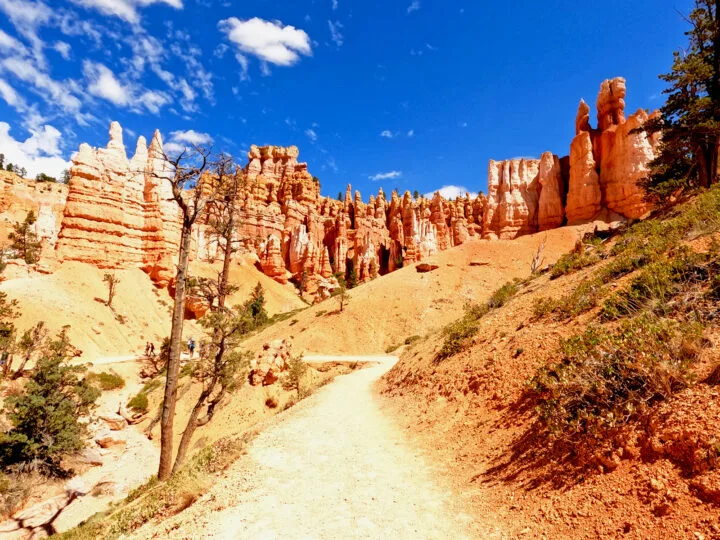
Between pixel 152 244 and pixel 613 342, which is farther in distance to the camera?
pixel 152 244

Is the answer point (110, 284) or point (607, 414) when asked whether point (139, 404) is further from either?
point (110, 284)

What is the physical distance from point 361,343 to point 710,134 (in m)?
26.3

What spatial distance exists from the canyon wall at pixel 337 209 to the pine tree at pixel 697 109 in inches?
137

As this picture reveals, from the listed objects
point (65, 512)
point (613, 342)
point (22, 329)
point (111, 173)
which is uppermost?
point (111, 173)

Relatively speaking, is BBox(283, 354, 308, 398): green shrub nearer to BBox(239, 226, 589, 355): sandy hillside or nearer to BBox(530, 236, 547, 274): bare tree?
BBox(239, 226, 589, 355): sandy hillside

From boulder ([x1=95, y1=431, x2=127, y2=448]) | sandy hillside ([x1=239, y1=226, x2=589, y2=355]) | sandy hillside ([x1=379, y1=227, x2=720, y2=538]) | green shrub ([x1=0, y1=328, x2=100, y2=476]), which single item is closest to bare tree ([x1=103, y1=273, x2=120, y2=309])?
sandy hillside ([x1=239, y1=226, x2=589, y2=355])

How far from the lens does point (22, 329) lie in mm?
30812

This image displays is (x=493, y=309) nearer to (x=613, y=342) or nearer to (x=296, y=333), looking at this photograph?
(x=613, y=342)

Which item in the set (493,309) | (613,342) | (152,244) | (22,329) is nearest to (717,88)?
(493,309)

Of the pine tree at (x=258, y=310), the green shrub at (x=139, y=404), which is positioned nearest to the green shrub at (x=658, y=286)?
the green shrub at (x=139, y=404)

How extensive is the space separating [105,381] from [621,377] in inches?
1240

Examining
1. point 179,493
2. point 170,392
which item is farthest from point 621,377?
point 170,392

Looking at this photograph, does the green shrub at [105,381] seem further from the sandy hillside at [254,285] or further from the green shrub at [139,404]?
the sandy hillside at [254,285]

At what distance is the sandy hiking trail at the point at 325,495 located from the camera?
15.1 feet
